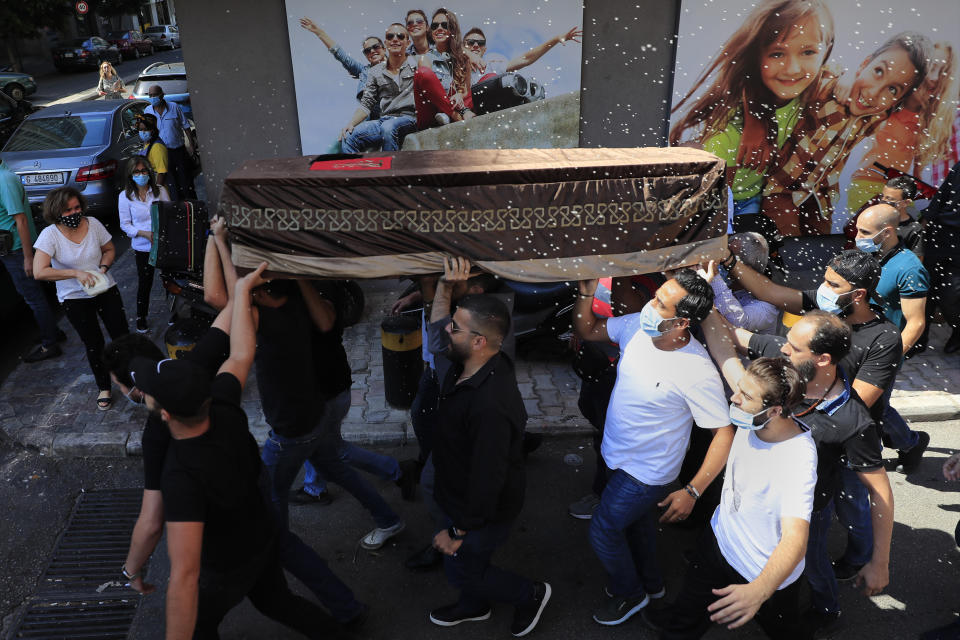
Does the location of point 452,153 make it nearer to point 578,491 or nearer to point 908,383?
point 578,491

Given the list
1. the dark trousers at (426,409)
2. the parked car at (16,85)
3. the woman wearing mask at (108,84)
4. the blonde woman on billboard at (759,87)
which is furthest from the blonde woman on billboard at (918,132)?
the parked car at (16,85)

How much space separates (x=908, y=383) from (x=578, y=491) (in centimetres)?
358

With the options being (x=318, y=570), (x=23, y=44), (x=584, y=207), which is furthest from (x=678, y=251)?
(x=23, y=44)

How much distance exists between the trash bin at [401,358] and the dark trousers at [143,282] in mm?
3108

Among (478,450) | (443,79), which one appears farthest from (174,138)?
(478,450)

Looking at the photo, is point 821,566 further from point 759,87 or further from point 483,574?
point 759,87

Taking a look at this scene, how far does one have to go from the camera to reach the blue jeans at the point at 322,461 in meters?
4.12

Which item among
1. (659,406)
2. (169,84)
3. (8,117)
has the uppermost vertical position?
(169,84)

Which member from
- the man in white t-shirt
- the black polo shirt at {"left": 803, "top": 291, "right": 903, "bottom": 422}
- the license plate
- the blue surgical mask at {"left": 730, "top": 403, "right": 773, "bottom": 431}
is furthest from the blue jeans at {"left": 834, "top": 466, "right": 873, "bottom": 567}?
the license plate

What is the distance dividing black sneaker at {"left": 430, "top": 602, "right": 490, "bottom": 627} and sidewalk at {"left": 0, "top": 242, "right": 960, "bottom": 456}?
1946mm

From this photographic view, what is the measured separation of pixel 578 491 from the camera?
5145 millimetres

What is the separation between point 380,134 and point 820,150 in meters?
5.30

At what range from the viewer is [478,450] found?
3303mm

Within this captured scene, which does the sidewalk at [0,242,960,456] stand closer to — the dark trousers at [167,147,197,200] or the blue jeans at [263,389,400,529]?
the blue jeans at [263,389,400,529]
